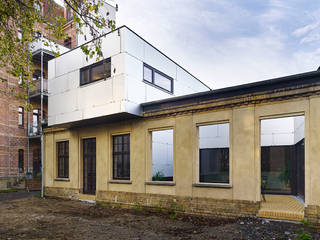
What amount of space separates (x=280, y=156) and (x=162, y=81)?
6.90 metres

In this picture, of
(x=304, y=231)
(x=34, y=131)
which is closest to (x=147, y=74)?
(x=304, y=231)

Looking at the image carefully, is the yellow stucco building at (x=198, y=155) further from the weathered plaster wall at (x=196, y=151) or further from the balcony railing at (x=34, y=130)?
the balcony railing at (x=34, y=130)

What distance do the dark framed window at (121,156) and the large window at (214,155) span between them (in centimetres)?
321

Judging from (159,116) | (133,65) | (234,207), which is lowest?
(234,207)

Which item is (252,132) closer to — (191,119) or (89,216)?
(191,119)

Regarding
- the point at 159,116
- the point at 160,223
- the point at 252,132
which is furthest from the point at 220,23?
the point at 160,223

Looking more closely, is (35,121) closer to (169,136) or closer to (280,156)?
(169,136)

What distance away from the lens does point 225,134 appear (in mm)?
12984

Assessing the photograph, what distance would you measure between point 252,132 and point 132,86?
16.2 feet

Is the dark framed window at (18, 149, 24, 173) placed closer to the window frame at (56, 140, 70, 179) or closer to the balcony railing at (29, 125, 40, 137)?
the balcony railing at (29, 125, 40, 137)

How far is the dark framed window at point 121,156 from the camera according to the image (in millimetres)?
11196

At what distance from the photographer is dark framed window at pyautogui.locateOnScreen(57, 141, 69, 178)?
14000mm

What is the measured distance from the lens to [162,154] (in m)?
12.8

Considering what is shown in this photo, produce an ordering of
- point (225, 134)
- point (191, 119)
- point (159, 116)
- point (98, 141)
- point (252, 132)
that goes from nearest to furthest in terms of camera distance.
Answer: point (252, 132), point (191, 119), point (159, 116), point (98, 141), point (225, 134)
